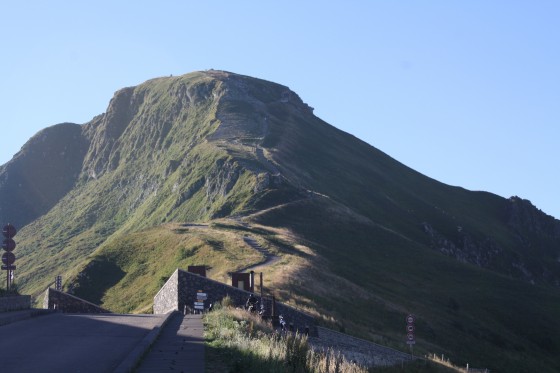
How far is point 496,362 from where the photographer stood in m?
63.6

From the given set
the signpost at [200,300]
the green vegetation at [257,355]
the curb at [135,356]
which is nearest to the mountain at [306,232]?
the signpost at [200,300]

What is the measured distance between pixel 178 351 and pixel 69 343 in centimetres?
354

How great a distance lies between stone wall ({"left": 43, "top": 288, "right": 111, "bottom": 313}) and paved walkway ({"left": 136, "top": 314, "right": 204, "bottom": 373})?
14.9 m

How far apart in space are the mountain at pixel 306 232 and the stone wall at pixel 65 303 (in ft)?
42.5

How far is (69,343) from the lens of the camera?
2105 centimetres

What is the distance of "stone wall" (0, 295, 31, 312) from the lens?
28.8 metres

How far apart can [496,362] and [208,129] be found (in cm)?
10266

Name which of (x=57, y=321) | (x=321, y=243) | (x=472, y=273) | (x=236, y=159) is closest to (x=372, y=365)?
(x=57, y=321)

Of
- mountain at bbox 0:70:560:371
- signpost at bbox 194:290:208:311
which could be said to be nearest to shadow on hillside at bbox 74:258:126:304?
mountain at bbox 0:70:560:371

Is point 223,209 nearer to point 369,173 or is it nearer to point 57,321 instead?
point 369,173

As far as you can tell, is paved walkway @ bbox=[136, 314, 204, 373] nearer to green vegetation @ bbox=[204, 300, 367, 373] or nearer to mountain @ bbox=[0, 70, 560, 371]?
green vegetation @ bbox=[204, 300, 367, 373]

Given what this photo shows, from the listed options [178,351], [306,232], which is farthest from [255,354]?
[306,232]

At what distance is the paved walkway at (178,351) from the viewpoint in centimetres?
1646

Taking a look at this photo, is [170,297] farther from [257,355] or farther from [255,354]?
[257,355]
